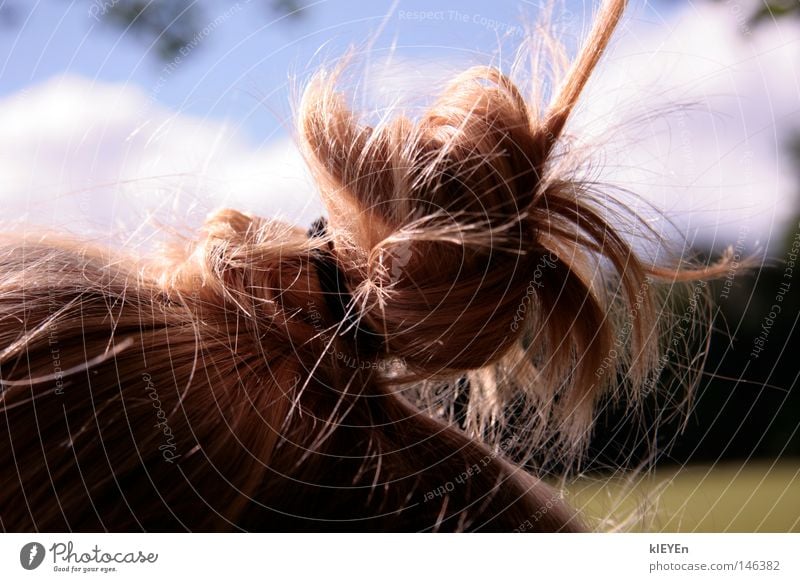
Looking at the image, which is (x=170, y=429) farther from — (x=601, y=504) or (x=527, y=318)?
(x=601, y=504)

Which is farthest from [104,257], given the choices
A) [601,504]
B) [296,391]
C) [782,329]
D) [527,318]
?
[782,329]

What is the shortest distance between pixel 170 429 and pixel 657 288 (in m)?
0.44

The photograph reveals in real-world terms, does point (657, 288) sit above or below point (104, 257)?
below

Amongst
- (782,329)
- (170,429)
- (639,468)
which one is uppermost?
(170,429)

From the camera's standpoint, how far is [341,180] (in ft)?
1.83

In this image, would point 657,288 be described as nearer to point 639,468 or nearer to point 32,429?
point 639,468

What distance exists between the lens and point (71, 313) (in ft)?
1.76

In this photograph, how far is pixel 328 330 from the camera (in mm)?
563

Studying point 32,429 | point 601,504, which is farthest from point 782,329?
point 32,429

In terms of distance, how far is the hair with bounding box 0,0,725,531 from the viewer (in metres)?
0.52

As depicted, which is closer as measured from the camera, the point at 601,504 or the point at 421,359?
the point at 421,359

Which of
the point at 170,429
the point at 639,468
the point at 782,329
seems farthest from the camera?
the point at 782,329

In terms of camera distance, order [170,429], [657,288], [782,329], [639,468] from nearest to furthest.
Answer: [170,429] < [657,288] < [639,468] < [782,329]

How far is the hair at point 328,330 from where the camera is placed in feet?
1.72
